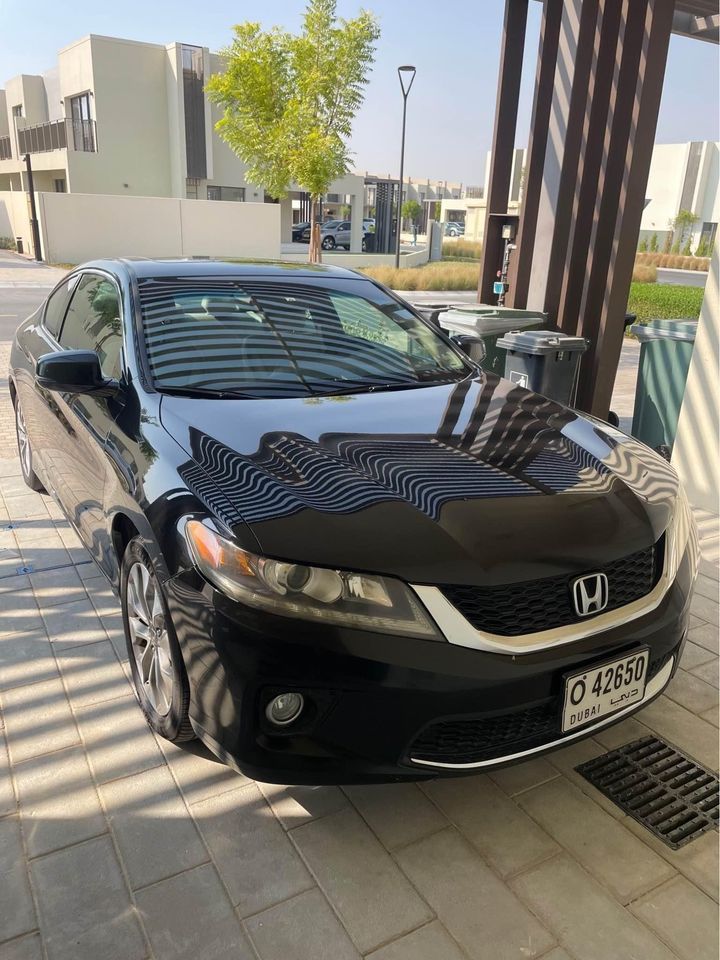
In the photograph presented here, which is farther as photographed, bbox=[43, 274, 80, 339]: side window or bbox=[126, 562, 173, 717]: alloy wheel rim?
bbox=[43, 274, 80, 339]: side window

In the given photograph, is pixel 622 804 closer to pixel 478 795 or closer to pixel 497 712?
pixel 478 795

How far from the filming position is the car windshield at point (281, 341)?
2.87 meters

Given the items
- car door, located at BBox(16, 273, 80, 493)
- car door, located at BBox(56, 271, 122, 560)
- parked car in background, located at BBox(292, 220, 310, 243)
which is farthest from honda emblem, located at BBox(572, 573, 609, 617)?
parked car in background, located at BBox(292, 220, 310, 243)

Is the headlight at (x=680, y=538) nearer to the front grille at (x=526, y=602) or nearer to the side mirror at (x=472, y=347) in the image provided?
the front grille at (x=526, y=602)

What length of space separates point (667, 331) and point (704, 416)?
0.97m

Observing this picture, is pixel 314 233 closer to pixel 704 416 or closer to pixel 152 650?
pixel 704 416

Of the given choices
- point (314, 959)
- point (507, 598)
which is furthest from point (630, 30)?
point (314, 959)

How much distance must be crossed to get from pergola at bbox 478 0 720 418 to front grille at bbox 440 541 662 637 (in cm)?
433

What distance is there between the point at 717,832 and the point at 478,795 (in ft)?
2.38

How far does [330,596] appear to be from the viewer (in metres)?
1.86

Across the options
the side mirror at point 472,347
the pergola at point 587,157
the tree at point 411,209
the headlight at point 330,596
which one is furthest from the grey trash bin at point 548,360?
the tree at point 411,209

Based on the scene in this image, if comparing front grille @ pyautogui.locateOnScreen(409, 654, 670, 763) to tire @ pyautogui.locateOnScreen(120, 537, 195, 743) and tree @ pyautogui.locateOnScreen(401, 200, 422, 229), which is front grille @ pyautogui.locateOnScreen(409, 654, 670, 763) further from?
tree @ pyautogui.locateOnScreen(401, 200, 422, 229)

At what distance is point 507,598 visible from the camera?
6.33 ft

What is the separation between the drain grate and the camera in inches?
90.0
